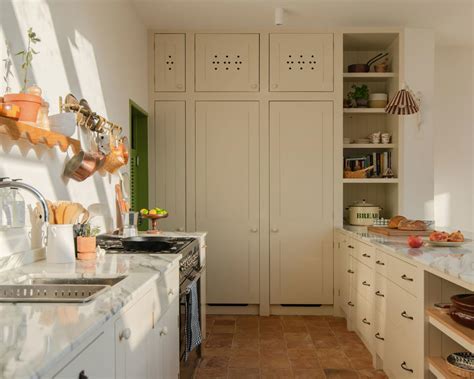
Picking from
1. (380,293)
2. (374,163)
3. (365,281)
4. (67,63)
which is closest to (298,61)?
(374,163)

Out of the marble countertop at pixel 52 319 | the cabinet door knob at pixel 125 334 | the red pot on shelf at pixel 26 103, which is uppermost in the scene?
the red pot on shelf at pixel 26 103

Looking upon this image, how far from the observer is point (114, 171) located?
3.48 metres

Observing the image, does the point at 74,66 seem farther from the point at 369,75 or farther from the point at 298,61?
the point at 369,75

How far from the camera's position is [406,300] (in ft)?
8.85

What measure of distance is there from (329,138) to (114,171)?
2124mm

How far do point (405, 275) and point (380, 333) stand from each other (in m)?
0.71

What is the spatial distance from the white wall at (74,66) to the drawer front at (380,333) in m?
1.91

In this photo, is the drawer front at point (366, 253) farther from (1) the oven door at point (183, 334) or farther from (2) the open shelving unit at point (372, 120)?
(1) the oven door at point (183, 334)

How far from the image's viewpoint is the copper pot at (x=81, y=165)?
8.77ft

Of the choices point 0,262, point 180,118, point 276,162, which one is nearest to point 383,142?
point 276,162

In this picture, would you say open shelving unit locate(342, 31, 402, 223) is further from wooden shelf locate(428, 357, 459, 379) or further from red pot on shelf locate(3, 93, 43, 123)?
red pot on shelf locate(3, 93, 43, 123)

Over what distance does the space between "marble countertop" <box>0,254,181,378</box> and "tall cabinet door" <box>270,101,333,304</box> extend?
2.75m

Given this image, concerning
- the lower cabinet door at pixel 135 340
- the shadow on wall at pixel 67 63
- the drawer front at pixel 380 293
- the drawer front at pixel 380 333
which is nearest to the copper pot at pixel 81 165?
the shadow on wall at pixel 67 63

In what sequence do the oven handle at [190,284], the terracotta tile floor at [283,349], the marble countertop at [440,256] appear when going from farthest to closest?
1. the terracotta tile floor at [283,349]
2. the oven handle at [190,284]
3. the marble countertop at [440,256]
